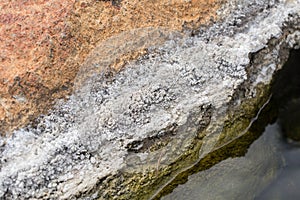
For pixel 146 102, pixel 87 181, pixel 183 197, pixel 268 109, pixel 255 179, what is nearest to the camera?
pixel 87 181

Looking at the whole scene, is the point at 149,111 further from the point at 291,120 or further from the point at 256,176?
the point at 291,120

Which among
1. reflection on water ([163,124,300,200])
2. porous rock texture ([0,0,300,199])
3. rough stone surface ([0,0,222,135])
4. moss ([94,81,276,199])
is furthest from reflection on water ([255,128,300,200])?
rough stone surface ([0,0,222,135])

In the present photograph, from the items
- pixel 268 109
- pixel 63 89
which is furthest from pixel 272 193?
pixel 63 89

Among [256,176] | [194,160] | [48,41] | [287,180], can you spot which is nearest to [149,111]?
[194,160]

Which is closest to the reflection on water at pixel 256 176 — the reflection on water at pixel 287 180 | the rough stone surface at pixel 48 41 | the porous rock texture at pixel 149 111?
the reflection on water at pixel 287 180

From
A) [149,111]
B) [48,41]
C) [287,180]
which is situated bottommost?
[287,180]

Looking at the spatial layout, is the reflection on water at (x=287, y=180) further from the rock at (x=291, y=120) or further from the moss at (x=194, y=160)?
the moss at (x=194, y=160)

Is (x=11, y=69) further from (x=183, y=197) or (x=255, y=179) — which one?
(x=255, y=179)
